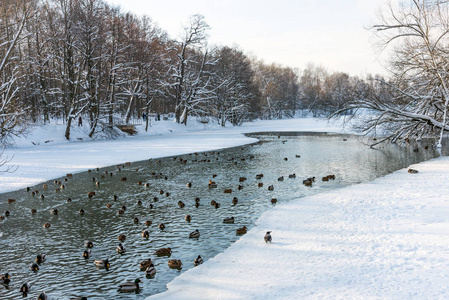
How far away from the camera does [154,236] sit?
869 cm

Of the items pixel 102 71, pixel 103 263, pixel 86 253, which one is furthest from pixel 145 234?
pixel 102 71

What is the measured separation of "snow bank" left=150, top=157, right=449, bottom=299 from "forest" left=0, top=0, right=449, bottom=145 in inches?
195

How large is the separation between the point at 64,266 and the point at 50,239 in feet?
6.43

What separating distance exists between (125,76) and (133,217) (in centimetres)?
3862

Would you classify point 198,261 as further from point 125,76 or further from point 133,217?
point 125,76

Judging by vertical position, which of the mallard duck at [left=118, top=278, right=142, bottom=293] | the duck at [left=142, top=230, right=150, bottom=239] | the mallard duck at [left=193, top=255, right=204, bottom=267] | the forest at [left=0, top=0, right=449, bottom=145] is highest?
the forest at [left=0, top=0, right=449, bottom=145]

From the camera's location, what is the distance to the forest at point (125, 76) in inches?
727

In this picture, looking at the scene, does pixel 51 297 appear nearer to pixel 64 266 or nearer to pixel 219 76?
pixel 64 266

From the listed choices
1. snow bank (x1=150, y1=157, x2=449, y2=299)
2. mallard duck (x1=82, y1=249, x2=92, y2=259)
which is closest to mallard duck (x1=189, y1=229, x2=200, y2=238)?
snow bank (x1=150, y1=157, x2=449, y2=299)

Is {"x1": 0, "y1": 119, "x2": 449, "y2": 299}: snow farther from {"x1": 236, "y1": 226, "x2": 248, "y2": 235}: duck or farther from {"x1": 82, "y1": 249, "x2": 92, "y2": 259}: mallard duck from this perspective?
{"x1": 82, "y1": 249, "x2": 92, "y2": 259}: mallard duck

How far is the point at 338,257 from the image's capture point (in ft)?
21.3

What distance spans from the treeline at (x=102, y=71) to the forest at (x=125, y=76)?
0.12 metres

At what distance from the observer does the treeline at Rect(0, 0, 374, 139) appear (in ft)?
48.9

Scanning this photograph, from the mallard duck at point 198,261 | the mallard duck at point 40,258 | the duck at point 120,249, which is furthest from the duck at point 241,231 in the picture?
the mallard duck at point 40,258
